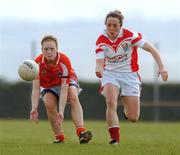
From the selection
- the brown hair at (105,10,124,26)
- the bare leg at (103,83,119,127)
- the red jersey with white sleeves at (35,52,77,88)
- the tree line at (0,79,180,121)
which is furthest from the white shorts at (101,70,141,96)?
the tree line at (0,79,180,121)

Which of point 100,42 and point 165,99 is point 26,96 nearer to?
point 165,99

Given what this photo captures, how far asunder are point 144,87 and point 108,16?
21.0 metres

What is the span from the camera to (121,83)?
466 inches

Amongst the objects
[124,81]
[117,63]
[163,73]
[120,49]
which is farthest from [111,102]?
[163,73]

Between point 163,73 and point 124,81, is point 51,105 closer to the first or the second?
point 124,81

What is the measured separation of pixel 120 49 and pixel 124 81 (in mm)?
515

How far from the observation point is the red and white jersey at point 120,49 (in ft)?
38.0

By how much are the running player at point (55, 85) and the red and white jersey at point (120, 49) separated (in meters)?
0.64

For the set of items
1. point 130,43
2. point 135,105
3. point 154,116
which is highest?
point 130,43

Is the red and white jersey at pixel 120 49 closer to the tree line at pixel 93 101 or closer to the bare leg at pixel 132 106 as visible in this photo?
the bare leg at pixel 132 106

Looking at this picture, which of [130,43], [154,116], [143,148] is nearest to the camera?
[143,148]

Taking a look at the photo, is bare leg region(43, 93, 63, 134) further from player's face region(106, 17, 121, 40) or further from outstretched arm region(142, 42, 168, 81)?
outstretched arm region(142, 42, 168, 81)

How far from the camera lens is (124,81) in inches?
466

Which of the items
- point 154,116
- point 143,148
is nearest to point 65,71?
point 143,148
